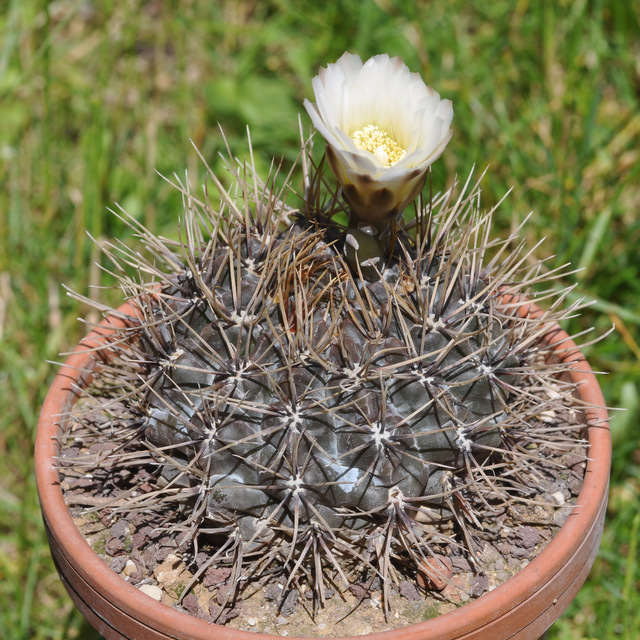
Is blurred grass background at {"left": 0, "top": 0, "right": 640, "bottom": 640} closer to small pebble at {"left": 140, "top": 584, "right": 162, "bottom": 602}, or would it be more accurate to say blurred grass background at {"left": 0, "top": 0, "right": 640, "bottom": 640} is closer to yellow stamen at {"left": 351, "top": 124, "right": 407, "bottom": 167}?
small pebble at {"left": 140, "top": 584, "right": 162, "bottom": 602}

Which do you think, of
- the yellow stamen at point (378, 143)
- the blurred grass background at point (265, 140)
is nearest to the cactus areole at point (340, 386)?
the yellow stamen at point (378, 143)

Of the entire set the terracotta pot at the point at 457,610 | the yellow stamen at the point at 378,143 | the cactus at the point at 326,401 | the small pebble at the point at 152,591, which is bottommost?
the small pebble at the point at 152,591

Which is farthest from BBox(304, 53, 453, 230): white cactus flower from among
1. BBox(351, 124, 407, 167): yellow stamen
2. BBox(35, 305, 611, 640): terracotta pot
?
BBox(35, 305, 611, 640): terracotta pot

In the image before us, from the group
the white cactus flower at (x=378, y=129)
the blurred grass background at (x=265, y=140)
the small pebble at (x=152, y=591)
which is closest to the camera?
the white cactus flower at (x=378, y=129)

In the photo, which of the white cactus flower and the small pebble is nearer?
the white cactus flower

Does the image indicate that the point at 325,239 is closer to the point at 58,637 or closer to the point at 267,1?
the point at 58,637

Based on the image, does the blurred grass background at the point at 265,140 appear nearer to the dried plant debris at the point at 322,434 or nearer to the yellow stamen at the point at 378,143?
the dried plant debris at the point at 322,434

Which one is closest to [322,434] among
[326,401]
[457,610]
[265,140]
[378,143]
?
[326,401]

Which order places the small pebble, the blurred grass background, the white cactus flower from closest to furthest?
the white cactus flower, the small pebble, the blurred grass background
